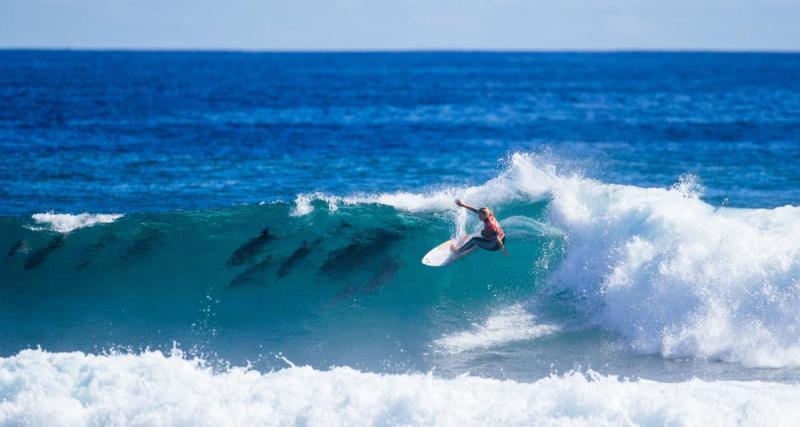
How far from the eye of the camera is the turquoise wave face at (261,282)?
15.1 m

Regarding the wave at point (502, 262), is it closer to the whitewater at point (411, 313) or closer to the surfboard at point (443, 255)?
the whitewater at point (411, 313)

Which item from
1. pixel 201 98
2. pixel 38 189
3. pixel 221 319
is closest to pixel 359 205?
pixel 221 319

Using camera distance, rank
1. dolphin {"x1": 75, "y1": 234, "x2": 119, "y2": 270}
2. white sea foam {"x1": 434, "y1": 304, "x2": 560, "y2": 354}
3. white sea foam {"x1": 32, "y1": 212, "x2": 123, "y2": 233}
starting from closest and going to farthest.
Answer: white sea foam {"x1": 434, "y1": 304, "x2": 560, "y2": 354} < dolphin {"x1": 75, "y1": 234, "x2": 119, "y2": 270} < white sea foam {"x1": 32, "y1": 212, "x2": 123, "y2": 233}

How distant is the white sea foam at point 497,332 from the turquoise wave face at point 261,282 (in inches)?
15.3

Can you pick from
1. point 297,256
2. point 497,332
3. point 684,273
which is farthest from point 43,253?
point 684,273

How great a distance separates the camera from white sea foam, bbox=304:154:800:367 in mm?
13859

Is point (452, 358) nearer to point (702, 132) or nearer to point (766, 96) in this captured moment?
point (702, 132)

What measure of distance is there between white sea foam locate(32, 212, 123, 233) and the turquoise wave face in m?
0.07

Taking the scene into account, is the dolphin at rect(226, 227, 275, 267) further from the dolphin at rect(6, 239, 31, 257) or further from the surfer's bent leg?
the surfer's bent leg

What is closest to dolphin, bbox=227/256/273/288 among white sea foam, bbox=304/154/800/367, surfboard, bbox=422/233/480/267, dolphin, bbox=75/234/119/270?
dolphin, bbox=75/234/119/270

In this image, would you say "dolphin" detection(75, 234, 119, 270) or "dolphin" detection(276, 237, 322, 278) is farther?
"dolphin" detection(75, 234, 119, 270)

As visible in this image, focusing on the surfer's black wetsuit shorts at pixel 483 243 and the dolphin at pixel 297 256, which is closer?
the surfer's black wetsuit shorts at pixel 483 243

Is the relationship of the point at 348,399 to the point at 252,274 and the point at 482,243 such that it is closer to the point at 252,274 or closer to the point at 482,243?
the point at 482,243

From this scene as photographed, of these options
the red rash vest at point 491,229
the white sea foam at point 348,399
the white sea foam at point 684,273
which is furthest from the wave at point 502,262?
the white sea foam at point 348,399
